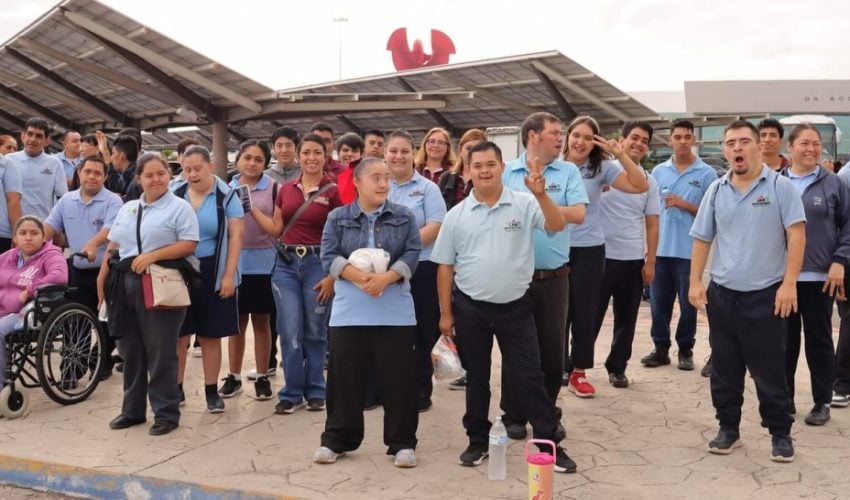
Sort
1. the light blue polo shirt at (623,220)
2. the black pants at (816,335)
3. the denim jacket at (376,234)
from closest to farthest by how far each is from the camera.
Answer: the denim jacket at (376,234) < the black pants at (816,335) < the light blue polo shirt at (623,220)

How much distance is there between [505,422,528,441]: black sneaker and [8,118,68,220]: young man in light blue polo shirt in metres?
4.78

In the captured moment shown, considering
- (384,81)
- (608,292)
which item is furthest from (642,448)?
(384,81)

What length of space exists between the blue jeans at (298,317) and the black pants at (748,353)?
96.4 inches

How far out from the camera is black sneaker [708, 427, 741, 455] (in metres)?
4.89

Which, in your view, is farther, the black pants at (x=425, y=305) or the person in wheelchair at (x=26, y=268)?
the person in wheelchair at (x=26, y=268)

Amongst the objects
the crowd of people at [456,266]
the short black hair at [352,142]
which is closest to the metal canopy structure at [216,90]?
the crowd of people at [456,266]

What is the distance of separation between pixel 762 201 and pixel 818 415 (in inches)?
64.6

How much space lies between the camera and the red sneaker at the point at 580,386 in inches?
242

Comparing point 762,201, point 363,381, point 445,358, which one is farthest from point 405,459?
point 762,201

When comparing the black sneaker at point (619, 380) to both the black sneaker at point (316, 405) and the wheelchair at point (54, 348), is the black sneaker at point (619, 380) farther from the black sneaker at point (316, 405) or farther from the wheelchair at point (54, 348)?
the wheelchair at point (54, 348)

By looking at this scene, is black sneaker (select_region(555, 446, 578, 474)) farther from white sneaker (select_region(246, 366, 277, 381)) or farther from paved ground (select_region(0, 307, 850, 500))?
white sneaker (select_region(246, 366, 277, 381))

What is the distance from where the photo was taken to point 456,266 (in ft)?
15.5

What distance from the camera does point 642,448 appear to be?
502cm

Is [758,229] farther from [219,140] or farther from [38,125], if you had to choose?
[219,140]
